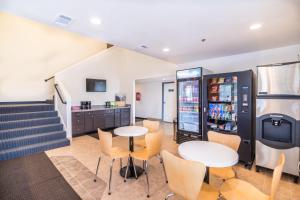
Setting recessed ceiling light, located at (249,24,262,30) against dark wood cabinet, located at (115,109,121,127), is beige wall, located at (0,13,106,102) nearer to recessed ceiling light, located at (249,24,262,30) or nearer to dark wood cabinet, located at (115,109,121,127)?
dark wood cabinet, located at (115,109,121,127)

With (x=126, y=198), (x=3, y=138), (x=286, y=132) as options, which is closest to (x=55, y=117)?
(x=3, y=138)

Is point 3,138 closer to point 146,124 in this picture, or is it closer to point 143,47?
point 146,124

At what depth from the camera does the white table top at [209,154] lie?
5.06 ft

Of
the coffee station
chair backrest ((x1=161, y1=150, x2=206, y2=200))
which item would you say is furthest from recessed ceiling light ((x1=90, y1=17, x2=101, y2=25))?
the coffee station

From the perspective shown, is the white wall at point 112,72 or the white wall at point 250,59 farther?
the white wall at point 112,72

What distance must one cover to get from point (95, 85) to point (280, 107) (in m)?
5.76

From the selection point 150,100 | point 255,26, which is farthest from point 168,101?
point 255,26

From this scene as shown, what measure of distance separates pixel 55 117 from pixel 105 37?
3215 millimetres

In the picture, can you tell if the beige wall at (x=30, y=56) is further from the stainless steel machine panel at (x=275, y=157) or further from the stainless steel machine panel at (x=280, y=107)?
the stainless steel machine panel at (x=275, y=157)

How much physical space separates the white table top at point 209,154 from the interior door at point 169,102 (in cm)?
545

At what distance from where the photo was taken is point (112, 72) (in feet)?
22.7

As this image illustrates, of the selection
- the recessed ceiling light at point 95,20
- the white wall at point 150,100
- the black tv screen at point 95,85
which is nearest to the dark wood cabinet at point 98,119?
the black tv screen at point 95,85

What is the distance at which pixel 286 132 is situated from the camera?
2.60 metres

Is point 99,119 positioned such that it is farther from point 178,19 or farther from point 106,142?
point 178,19
